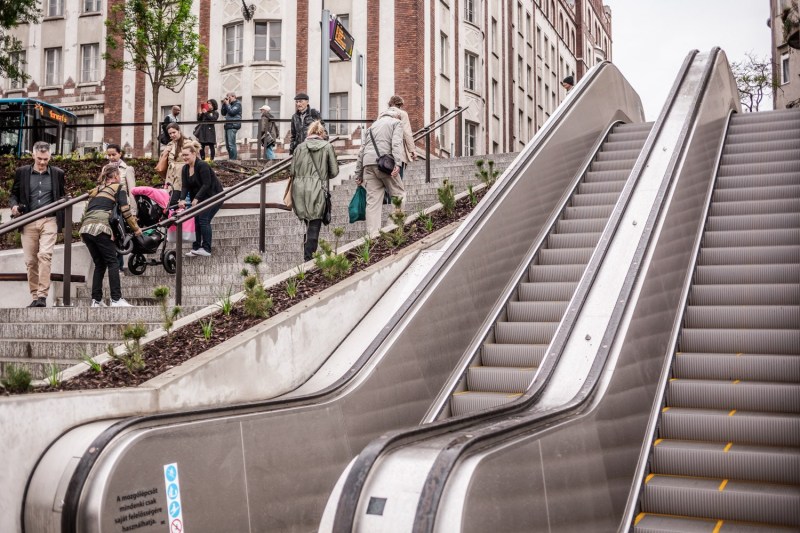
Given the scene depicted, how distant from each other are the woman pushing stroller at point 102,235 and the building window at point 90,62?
26.3m

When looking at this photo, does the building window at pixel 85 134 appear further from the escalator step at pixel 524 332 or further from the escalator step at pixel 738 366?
the escalator step at pixel 738 366

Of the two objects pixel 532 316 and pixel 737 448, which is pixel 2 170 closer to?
pixel 532 316

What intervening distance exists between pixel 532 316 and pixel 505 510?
3843mm

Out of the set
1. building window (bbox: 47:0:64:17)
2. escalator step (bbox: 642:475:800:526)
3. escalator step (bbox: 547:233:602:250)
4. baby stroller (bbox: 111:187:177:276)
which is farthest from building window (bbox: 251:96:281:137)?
escalator step (bbox: 642:475:800:526)

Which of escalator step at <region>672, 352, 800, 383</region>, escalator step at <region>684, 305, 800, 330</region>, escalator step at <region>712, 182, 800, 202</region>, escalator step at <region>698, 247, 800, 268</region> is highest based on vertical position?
escalator step at <region>712, 182, 800, 202</region>

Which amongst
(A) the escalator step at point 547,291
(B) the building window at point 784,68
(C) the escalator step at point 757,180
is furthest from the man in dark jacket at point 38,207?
(B) the building window at point 784,68

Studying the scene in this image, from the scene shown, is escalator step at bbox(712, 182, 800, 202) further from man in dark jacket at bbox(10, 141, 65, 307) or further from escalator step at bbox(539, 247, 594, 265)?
man in dark jacket at bbox(10, 141, 65, 307)

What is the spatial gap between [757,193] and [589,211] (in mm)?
1670

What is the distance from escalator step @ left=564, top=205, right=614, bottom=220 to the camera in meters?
8.99

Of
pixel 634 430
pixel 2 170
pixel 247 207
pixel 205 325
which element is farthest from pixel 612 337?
pixel 2 170

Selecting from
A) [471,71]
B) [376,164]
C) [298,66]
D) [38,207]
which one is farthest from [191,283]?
[471,71]

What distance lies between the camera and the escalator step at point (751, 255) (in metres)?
7.26

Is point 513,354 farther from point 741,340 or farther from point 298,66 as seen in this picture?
point 298,66

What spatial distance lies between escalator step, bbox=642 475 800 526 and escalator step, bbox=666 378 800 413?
762 mm
